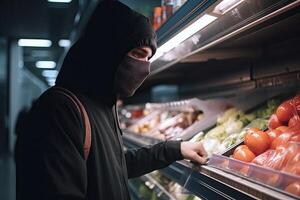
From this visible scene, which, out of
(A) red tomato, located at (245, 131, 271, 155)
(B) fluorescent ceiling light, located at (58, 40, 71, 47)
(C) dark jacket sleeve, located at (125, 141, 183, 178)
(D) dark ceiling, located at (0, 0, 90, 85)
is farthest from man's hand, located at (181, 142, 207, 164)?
(B) fluorescent ceiling light, located at (58, 40, 71, 47)

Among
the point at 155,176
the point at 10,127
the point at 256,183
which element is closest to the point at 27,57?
the point at 10,127

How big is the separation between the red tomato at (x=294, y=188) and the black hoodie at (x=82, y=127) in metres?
0.74

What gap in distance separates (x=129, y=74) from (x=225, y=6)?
1.77ft

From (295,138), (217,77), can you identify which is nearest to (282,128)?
(295,138)

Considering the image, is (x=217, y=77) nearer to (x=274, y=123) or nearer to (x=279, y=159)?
(x=274, y=123)

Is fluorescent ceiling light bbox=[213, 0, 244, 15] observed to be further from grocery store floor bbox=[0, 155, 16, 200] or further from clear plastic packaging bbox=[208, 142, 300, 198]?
grocery store floor bbox=[0, 155, 16, 200]

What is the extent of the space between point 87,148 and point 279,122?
0.86 metres

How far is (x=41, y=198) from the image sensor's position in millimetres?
1284

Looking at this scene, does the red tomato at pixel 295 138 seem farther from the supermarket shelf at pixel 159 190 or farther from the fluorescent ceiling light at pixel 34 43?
the fluorescent ceiling light at pixel 34 43

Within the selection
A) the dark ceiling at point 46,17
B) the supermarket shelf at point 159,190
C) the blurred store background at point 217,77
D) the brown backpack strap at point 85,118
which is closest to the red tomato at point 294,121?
the blurred store background at point 217,77

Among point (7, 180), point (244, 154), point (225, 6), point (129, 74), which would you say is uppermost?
point (225, 6)

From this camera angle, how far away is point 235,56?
2.45 meters

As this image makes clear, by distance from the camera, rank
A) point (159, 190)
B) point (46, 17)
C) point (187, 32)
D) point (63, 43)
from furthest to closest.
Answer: point (63, 43) < point (46, 17) < point (159, 190) < point (187, 32)

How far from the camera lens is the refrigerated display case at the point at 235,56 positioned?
120 centimetres
